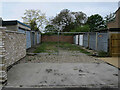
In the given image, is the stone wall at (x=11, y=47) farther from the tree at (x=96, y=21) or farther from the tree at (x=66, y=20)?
the tree at (x=96, y=21)

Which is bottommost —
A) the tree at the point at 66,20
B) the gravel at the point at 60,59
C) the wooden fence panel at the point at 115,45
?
the gravel at the point at 60,59

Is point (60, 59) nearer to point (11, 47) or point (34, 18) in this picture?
point (11, 47)

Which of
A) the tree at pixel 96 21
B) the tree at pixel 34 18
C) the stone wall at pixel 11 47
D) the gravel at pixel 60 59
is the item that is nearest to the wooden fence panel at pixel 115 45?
the gravel at pixel 60 59

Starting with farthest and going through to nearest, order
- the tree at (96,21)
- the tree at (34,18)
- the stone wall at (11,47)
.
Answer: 1. the tree at (96,21)
2. the tree at (34,18)
3. the stone wall at (11,47)

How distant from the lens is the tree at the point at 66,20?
31.9m

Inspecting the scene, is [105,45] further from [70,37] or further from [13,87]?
[70,37]

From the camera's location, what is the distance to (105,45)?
392 inches

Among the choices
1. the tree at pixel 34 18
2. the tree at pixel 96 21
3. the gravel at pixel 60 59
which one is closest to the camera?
the gravel at pixel 60 59

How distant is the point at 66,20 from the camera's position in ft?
107

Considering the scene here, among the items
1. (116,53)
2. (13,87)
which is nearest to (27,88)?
Answer: (13,87)

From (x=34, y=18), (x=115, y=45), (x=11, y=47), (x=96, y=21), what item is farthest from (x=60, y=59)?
(x=96, y=21)

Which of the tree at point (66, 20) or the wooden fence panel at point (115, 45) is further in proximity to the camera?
the tree at point (66, 20)

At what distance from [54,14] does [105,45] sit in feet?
88.2

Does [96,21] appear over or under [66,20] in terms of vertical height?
over
